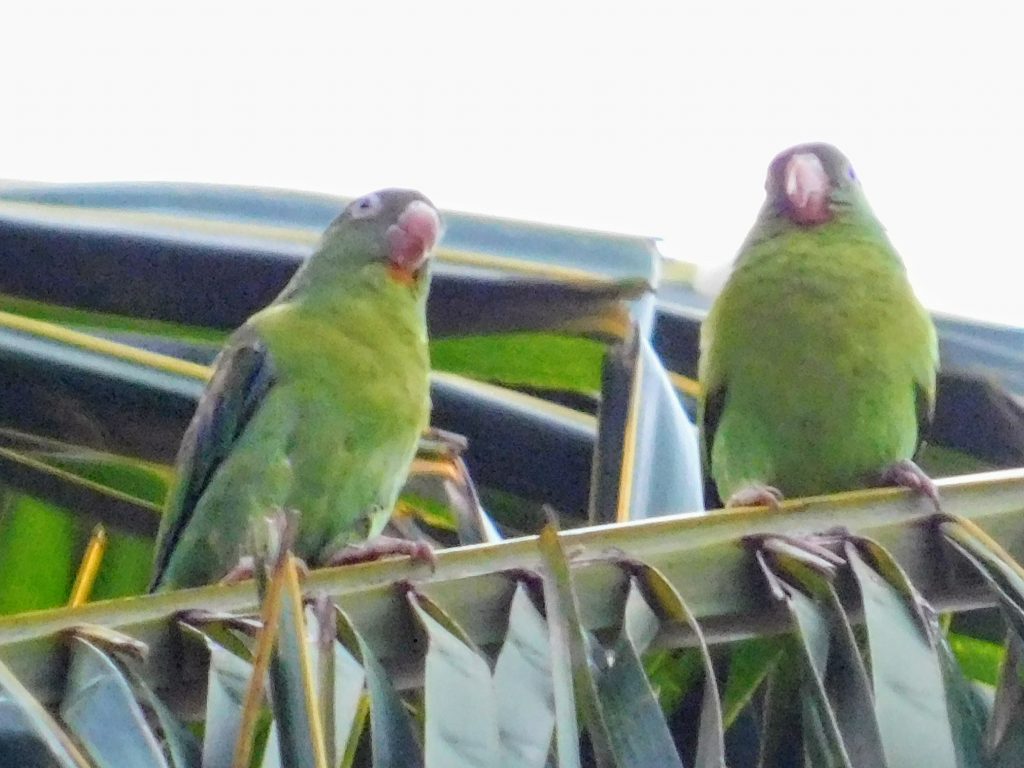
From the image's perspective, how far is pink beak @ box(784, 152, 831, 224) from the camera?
172 centimetres

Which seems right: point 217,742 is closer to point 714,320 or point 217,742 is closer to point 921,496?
point 921,496

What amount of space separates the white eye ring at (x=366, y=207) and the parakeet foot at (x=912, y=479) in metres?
0.72

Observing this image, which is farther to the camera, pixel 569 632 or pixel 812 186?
pixel 812 186

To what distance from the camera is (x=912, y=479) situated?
40.4 inches

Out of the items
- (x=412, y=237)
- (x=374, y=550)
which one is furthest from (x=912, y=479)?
(x=412, y=237)

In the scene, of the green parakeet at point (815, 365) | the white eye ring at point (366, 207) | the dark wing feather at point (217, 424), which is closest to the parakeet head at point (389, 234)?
the white eye ring at point (366, 207)

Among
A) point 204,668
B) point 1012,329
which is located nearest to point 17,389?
point 204,668

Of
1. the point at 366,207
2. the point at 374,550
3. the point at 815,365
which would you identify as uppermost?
the point at 366,207

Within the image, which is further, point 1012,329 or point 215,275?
point 215,275

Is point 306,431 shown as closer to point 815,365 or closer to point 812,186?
point 815,365

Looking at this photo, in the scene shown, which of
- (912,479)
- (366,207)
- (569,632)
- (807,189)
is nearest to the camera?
(569,632)

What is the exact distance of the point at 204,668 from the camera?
764 millimetres

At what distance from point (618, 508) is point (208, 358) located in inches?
25.1

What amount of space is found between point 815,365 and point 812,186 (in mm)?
303
